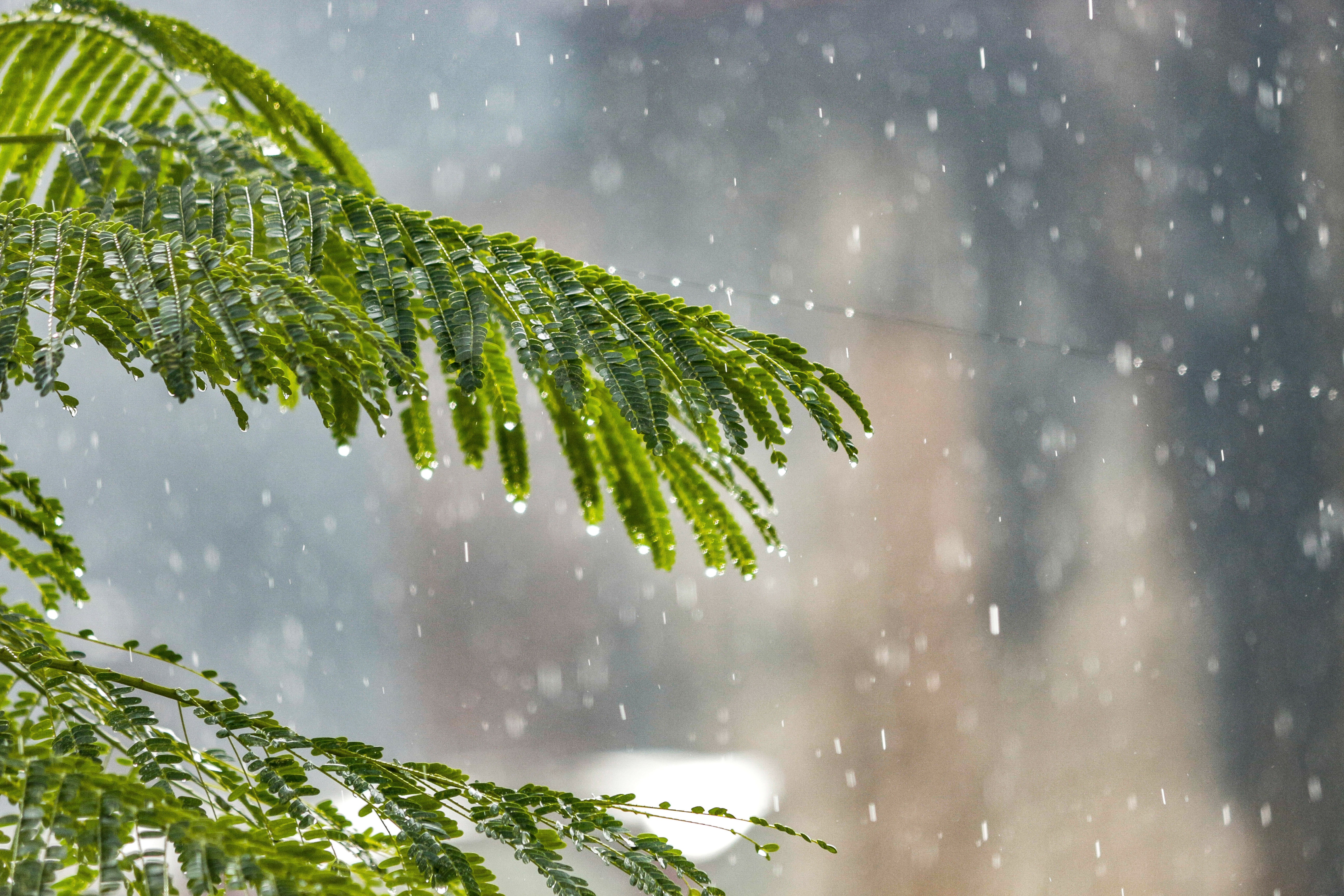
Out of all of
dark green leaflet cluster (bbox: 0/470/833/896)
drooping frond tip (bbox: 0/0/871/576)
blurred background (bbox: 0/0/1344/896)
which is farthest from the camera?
blurred background (bbox: 0/0/1344/896)

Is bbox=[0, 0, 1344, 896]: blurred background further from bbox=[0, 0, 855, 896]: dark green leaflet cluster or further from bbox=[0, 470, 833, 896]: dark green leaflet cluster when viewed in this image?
bbox=[0, 470, 833, 896]: dark green leaflet cluster

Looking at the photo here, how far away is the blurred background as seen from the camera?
8.28 ft

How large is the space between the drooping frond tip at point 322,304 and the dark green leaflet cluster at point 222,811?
0.18m

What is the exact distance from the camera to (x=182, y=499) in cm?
290

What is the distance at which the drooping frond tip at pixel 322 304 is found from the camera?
0.50 meters

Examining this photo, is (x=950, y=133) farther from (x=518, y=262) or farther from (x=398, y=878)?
(x=398, y=878)

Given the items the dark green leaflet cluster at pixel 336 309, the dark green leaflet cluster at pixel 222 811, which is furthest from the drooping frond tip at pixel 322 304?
the dark green leaflet cluster at pixel 222 811

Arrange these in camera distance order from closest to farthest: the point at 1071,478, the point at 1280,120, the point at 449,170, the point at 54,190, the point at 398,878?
the point at 398,878, the point at 54,190, the point at 1280,120, the point at 1071,478, the point at 449,170

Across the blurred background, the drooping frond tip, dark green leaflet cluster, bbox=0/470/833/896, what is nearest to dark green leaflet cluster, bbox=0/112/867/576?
the drooping frond tip

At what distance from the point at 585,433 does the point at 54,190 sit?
521mm

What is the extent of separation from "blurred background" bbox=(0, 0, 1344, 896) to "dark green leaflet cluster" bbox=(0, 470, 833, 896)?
219 centimetres

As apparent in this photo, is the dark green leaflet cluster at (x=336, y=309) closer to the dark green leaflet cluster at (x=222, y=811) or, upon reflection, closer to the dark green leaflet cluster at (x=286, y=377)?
the dark green leaflet cluster at (x=286, y=377)

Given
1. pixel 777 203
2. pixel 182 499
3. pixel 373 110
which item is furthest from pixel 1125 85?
pixel 182 499

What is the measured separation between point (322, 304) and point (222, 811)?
33cm
